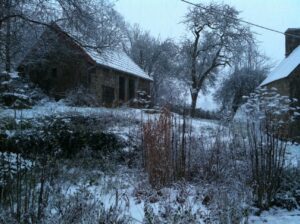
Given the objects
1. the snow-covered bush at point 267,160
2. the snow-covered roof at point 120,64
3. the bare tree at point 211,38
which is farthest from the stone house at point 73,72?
the snow-covered bush at point 267,160

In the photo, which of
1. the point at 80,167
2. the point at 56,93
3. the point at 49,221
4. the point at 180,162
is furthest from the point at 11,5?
the point at 56,93

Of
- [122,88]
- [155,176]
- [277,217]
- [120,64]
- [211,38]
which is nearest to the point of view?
[277,217]

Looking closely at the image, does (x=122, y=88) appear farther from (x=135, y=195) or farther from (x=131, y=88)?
(x=135, y=195)

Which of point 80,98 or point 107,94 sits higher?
point 107,94

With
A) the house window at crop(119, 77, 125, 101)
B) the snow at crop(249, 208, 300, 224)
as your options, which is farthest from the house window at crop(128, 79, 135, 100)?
the snow at crop(249, 208, 300, 224)

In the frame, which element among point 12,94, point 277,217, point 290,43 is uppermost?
point 290,43

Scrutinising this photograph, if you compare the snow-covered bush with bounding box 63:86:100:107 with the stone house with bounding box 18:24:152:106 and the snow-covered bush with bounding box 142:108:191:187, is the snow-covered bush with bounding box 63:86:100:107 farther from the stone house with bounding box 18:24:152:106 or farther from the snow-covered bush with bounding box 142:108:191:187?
the snow-covered bush with bounding box 142:108:191:187

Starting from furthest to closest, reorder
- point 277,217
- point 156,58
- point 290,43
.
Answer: point 156,58 → point 290,43 → point 277,217

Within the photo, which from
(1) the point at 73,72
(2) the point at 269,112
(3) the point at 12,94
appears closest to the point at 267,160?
(2) the point at 269,112

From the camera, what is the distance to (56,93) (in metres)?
23.2

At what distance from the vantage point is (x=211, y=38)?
115 ft

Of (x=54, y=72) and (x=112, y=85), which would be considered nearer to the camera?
(x=54, y=72)

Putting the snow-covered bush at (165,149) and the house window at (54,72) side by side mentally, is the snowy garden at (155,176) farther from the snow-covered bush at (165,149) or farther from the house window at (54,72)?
the house window at (54,72)

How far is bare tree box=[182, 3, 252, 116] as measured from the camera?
33625 mm
